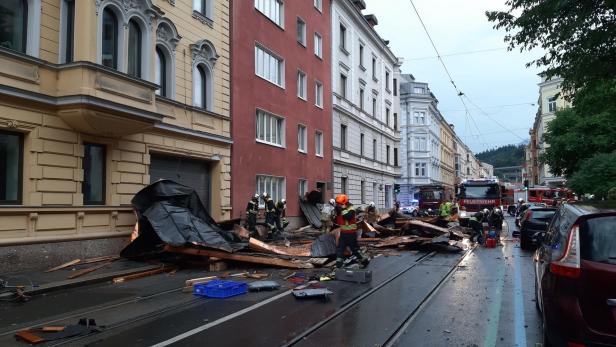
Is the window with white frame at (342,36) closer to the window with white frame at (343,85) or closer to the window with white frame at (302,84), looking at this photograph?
the window with white frame at (343,85)

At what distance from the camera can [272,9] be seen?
25312 mm

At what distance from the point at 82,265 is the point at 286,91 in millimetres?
15763

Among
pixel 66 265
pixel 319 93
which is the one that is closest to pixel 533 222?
pixel 66 265

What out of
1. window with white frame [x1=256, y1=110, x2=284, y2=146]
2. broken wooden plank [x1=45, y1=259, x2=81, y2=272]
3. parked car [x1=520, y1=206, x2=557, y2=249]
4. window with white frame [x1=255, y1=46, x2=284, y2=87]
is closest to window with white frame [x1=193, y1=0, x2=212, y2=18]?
window with white frame [x1=255, y1=46, x2=284, y2=87]

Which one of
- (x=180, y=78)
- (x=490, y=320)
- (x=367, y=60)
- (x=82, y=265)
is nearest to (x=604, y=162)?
(x=367, y=60)

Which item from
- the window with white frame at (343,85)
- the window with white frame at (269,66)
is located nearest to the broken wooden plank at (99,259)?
the window with white frame at (269,66)

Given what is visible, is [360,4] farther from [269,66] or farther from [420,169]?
[420,169]

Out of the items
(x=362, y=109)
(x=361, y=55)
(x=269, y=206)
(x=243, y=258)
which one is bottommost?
(x=243, y=258)

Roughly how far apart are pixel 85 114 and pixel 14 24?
8.35ft

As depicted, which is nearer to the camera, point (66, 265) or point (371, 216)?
point (66, 265)

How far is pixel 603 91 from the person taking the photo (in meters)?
12.9

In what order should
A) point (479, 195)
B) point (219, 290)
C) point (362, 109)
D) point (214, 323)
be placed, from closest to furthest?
1. point (214, 323)
2. point (219, 290)
3. point (479, 195)
4. point (362, 109)

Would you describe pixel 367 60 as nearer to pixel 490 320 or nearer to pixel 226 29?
pixel 226 29

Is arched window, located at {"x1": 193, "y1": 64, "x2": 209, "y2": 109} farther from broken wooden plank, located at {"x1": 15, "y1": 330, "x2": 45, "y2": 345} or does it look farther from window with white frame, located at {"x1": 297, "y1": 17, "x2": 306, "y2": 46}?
Result: broken wooden plank, located at {"x1": 15, "y1": 330, "x2": 45, "y2": 345}
